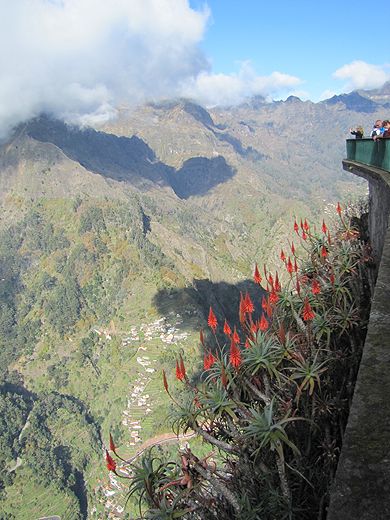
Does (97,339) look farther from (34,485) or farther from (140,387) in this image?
(34,485)

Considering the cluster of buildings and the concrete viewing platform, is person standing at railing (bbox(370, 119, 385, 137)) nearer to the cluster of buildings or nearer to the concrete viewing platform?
the concrete viewing platform

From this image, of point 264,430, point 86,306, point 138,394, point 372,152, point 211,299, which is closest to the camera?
point 264,430

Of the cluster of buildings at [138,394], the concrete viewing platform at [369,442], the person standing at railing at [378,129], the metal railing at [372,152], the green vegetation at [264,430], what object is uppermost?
the person standing at railing at [378,129]

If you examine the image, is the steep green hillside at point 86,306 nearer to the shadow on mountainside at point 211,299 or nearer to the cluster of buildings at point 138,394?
the cluster of buildings at point 138,394

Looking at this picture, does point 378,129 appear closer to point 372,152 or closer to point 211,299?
point 372,152

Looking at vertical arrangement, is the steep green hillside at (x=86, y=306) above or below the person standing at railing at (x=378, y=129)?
below

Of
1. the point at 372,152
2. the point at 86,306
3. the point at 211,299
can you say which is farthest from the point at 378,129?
the point at 86,306

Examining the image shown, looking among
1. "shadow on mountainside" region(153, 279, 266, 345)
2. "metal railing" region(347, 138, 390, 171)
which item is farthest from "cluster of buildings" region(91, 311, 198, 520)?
"metal railing" region(347, 138, 390, 171)

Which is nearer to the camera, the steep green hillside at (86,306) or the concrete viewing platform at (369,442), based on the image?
the concrete viewing platform at (369,442)

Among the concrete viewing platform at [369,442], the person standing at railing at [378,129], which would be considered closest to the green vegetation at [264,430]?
the concrete viewing platform at [369,442]

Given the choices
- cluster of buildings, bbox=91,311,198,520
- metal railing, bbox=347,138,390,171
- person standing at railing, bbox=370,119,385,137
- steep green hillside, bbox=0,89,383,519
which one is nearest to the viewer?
metal railing, bbox=347,138,390,171

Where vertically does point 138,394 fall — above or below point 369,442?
below

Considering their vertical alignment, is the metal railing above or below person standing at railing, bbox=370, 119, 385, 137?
below

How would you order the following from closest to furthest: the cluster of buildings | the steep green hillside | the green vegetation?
the green vegetation
the cluster of buildings
the steep green hillside
